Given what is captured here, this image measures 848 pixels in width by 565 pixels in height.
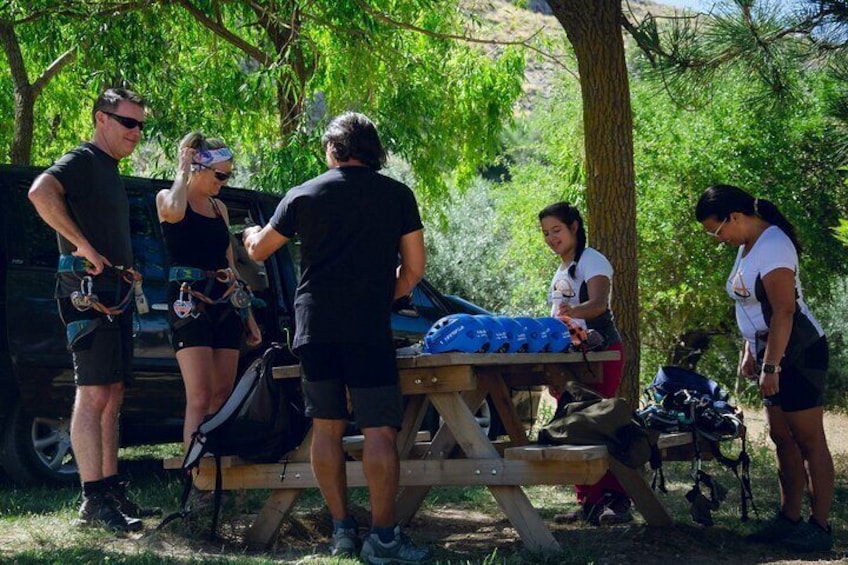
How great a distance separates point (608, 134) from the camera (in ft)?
27.9

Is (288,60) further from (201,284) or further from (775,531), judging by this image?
(775,531)

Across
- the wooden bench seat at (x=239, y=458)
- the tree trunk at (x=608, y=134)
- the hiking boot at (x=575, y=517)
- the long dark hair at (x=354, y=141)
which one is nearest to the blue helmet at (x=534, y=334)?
the wooden bench seat at (x=239, y=458)

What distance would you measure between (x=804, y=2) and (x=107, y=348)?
221 inches

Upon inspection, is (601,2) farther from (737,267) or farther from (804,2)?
(737,267)

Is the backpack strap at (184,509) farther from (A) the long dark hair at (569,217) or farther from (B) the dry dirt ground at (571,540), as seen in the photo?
(A) the long dark hair at (569,217)

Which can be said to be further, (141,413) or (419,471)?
(141,413)

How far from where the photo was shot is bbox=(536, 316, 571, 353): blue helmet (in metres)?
6.28

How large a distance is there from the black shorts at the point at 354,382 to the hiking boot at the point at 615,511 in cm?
183

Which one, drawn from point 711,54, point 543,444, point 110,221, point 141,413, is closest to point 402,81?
point 711,54

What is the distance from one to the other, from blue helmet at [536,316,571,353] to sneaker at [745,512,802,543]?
136 centimetres

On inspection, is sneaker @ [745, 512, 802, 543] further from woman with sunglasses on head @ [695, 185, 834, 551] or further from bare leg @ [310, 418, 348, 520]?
bare leg @ [310, 418, 348, 520]

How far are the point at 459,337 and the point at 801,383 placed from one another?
1824 mm

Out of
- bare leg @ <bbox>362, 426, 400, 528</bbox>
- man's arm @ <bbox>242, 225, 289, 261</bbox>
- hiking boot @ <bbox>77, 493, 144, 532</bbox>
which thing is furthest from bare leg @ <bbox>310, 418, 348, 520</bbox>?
hiking boot @ <bbox>77, 493, 144, 532</bbox>

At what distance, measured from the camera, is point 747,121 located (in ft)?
56.3
